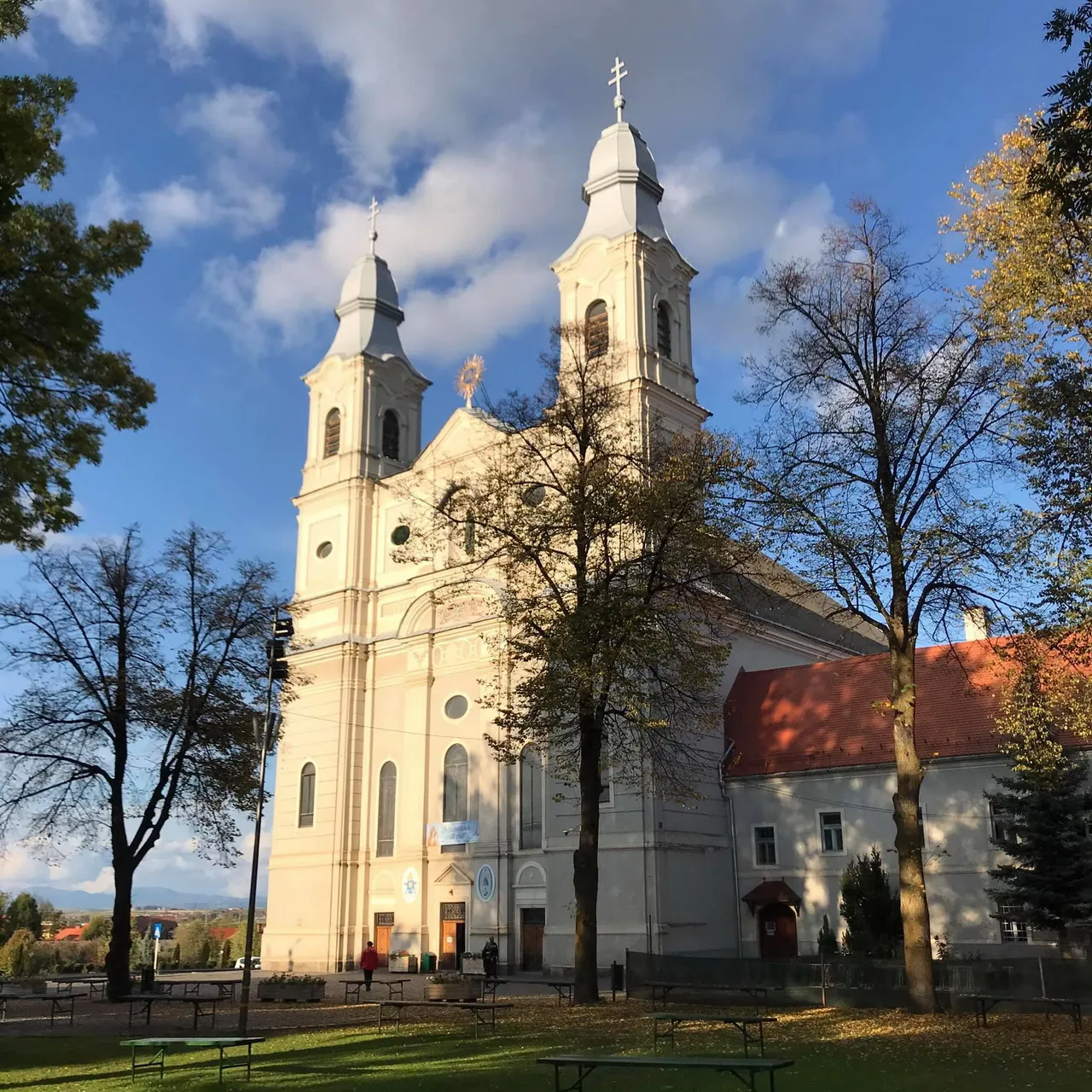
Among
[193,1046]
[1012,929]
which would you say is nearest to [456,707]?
[1012,929]

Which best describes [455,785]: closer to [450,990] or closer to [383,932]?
[383,932]

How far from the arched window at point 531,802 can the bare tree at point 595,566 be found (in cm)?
979

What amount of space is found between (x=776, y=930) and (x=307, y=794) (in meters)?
18.7

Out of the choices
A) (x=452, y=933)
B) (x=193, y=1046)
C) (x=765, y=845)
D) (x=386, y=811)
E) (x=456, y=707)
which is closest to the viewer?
(x=193, y=1046)

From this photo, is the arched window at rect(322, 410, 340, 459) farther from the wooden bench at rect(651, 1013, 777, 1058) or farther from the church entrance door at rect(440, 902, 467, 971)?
the wooden bench at rect(651, 1013, 777, 1058)

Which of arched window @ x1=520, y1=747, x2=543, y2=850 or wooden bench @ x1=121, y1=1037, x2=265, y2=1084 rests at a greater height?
arched window @ x1=520, y1=747, x2=543, y2=850

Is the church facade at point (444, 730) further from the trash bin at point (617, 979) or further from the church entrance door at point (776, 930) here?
the trash bin at point (617, 979)

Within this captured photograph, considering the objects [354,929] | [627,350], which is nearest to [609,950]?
[354,929]

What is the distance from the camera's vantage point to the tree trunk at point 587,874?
2298cm

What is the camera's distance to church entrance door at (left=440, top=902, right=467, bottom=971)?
122ft

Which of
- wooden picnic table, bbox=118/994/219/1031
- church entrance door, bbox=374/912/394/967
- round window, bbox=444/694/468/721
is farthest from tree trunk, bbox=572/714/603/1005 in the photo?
church entrance door, bbox=374/912/394/967

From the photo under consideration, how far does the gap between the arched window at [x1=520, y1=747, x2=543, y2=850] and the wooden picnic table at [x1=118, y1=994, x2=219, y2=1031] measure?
494 inches

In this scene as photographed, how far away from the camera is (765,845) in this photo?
113 feet

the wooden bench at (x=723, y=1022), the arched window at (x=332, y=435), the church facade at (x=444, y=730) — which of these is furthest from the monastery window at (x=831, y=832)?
the arched window at (x=332, y=435)
